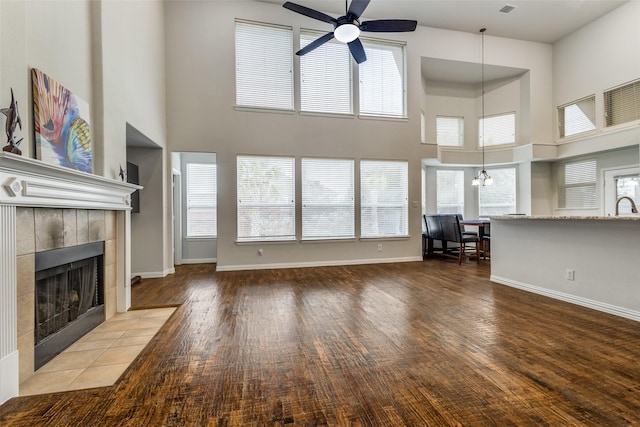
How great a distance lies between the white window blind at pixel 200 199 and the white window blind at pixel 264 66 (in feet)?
5.71

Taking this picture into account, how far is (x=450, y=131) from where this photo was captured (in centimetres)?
812

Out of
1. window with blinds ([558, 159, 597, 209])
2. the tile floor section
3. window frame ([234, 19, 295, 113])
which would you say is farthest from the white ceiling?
the tile floor section

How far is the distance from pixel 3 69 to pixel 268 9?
5.15 m

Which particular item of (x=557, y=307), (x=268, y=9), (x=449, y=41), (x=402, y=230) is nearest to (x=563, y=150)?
(x=449, y=41)

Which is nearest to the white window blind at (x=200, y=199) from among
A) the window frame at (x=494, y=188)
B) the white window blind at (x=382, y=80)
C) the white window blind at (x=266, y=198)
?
the white window blind at (x=266, y=198)

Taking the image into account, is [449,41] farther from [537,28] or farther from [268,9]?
[268,9]

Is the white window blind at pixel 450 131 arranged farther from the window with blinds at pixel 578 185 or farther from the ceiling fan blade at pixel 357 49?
the ceiling fan blade at pixel 357 49

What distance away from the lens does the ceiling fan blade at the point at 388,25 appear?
393 cm

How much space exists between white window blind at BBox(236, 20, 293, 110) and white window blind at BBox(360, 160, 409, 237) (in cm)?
223

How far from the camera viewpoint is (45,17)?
219 cm

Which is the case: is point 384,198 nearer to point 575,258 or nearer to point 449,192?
point 449,192

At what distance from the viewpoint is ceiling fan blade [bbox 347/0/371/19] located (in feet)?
11.5

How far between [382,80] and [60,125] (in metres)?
5.74

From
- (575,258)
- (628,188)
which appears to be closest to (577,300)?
(575,258)
